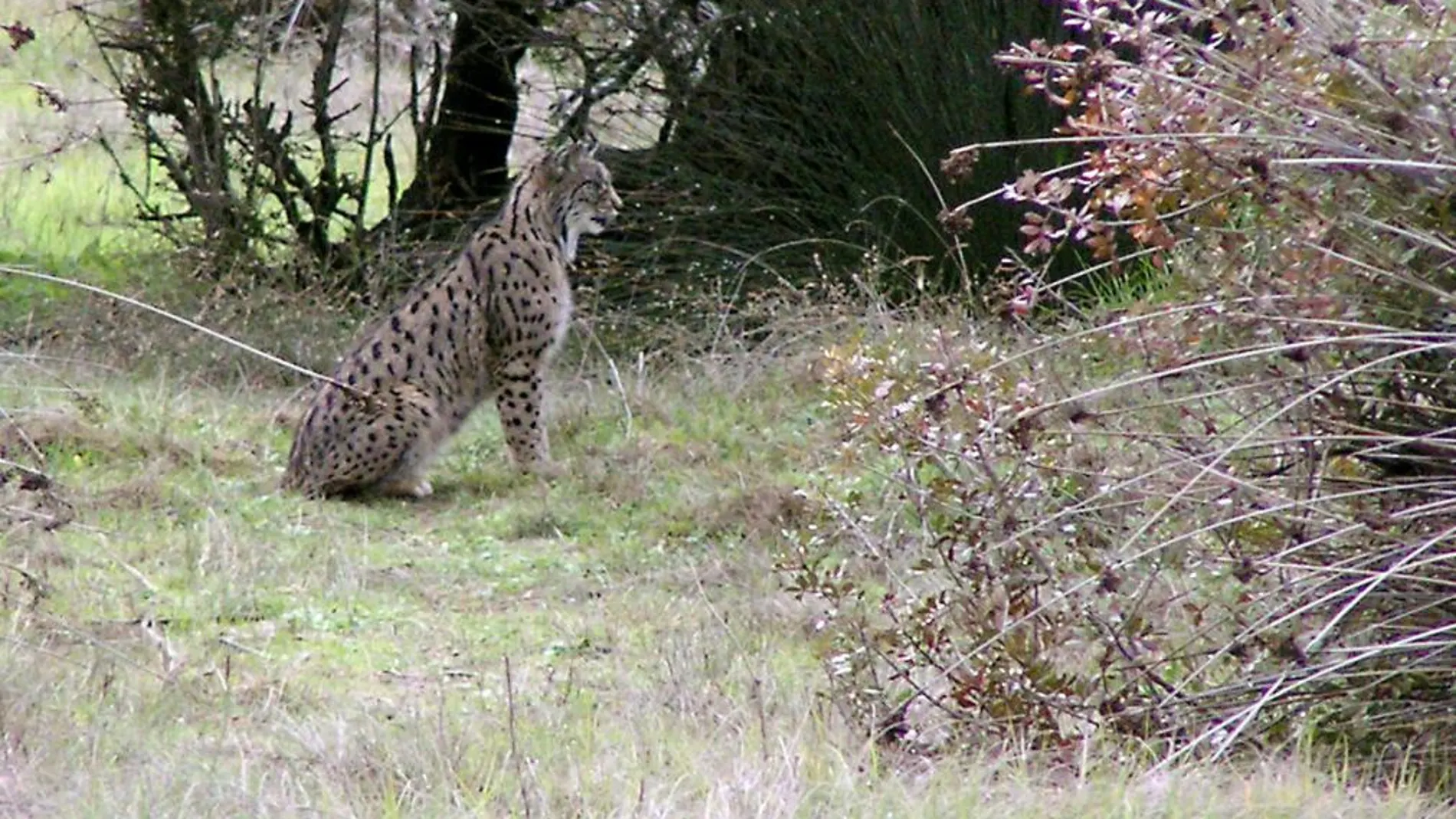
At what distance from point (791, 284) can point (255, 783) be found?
615 centimetres

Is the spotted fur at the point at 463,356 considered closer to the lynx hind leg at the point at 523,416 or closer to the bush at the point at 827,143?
the lynx hind leg at the point at 523,416

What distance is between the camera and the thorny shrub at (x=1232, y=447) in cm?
475

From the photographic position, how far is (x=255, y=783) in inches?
186

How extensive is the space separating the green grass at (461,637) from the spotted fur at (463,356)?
17 centimetres

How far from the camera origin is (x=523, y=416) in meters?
9.28

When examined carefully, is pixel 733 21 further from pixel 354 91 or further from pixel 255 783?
pixel 255 783

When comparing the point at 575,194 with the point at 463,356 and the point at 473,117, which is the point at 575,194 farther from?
the point at 473,117

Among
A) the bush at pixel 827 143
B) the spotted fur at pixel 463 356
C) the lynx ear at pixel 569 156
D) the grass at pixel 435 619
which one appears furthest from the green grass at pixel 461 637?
the bush at pixel 827 143

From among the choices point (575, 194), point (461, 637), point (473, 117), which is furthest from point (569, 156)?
point (461, 637)

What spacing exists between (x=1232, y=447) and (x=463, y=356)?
5287 mm

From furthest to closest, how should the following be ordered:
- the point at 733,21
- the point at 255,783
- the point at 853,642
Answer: the point at 733,21
the point at 853,642
the point at 255,783

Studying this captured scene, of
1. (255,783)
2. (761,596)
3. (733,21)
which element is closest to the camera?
(255,783)

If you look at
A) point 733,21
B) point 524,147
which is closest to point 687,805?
point 733,21

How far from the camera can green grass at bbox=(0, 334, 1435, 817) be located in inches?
180
